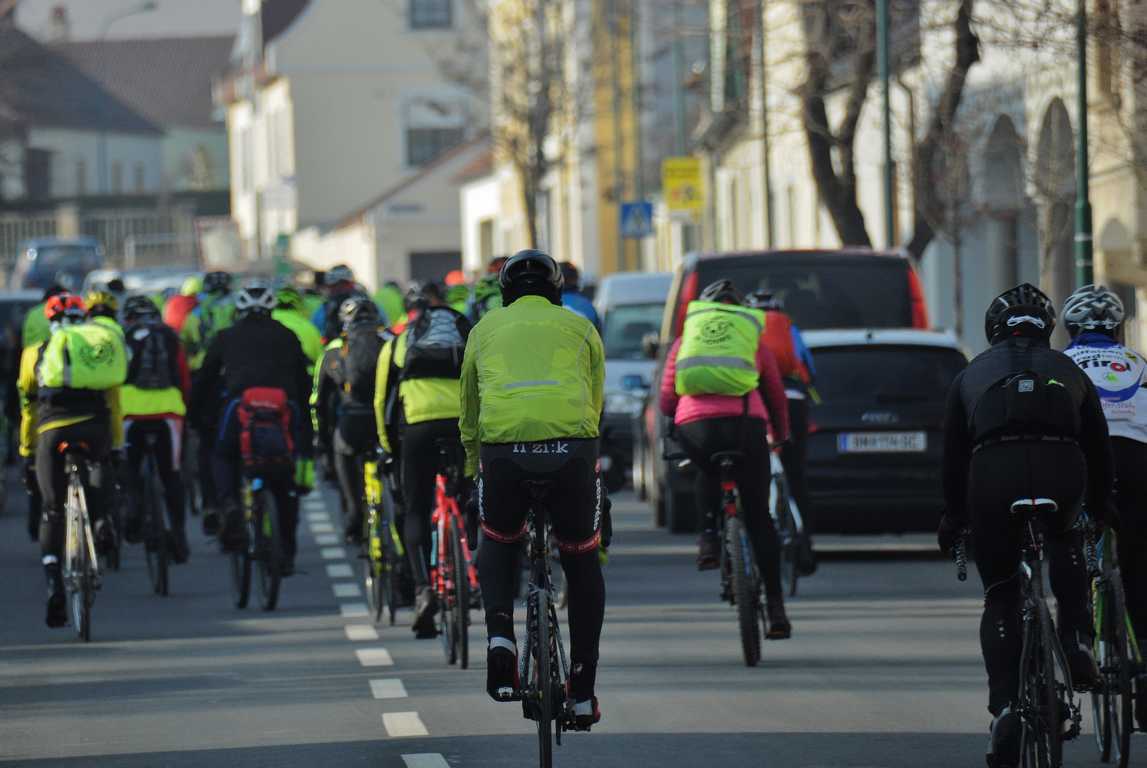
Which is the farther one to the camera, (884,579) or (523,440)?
(884,579)

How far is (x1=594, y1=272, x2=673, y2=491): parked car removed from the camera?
2359 centimetres

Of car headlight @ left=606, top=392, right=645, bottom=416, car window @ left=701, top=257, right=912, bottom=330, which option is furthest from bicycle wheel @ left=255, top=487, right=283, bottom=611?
car headlight @ left=606, top=392, right=645, bottom=416

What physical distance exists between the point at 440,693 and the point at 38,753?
206cm

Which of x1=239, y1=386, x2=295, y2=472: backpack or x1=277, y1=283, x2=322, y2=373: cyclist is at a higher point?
x1=277, y1=283, x2=322, y2=373: cyclist

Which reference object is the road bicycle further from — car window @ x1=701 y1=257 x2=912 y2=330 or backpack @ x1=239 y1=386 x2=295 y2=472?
car window @ x1=701 y1=257 x2=912 y2=330

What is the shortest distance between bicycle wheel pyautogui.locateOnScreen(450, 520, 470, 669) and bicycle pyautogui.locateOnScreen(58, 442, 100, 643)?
238 centimetres

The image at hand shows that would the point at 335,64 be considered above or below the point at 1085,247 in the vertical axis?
above

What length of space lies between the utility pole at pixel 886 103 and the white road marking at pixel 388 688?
1665 cm

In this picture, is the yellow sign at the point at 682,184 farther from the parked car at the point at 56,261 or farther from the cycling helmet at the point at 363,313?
the parked car at the point at 56,261

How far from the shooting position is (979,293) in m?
37.8

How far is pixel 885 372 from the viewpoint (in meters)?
17.0

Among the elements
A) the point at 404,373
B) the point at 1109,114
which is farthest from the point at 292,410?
the point at 1109,114

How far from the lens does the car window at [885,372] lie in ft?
55.7

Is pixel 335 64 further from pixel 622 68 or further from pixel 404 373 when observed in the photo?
pixel 404 373
